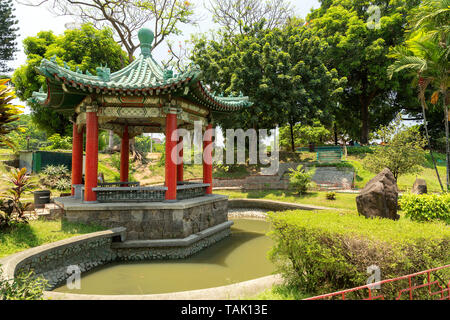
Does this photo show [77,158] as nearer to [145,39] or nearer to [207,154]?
[207,154]

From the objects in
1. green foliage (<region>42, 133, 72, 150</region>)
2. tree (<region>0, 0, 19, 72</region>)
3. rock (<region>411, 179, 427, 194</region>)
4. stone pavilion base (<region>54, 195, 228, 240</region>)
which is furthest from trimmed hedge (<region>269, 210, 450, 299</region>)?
tree (<region>0, 0, 19, 72</region>)

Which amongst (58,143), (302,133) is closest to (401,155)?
(302,133)

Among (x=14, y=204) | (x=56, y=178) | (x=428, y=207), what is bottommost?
(x=428, y=207)

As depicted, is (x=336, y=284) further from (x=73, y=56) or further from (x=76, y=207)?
(x=73, y=56)

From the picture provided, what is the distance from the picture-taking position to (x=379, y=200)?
6.96m

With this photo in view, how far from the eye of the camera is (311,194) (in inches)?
711

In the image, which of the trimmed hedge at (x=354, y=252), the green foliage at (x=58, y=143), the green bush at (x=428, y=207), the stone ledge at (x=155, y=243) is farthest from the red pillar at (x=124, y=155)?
the green foliage at (x=58, y=143)

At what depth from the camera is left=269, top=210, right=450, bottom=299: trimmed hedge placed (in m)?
3.97

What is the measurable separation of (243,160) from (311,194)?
9.12m

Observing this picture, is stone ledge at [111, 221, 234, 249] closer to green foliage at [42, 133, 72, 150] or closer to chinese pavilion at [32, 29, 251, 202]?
chinese pavilion at [32, 29, 251, 202]

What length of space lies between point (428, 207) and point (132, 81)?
11194mm

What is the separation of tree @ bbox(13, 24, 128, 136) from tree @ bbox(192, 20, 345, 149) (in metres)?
9.51

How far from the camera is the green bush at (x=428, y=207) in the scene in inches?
337

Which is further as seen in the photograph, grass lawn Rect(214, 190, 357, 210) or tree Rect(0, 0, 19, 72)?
tree Rect(0, 0, 19, 72)
